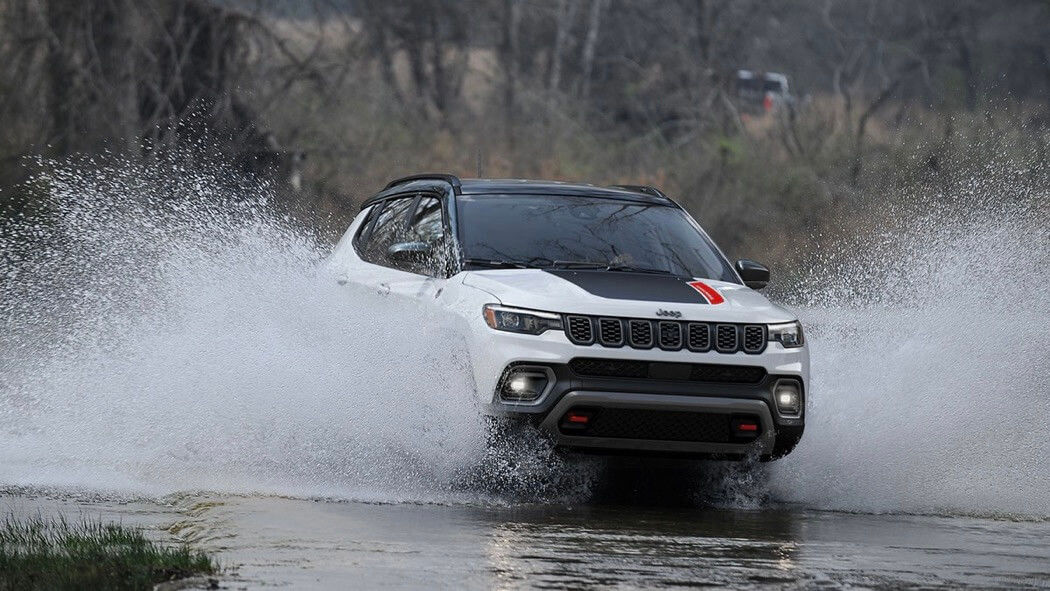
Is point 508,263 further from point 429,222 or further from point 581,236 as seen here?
point 429,222

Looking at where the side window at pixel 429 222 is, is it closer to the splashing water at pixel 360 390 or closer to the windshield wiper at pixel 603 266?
the splashing water at pixel 360 390

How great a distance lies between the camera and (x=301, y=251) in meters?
12.0

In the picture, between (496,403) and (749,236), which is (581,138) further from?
(496,403)

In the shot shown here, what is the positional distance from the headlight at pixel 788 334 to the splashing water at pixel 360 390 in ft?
2.35

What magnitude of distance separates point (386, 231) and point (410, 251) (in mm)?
1210

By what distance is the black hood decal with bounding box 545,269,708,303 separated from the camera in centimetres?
866

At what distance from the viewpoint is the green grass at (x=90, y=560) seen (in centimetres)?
580

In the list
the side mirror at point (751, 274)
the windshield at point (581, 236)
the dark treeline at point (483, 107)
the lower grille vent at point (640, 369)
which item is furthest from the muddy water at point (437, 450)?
the dark treeline at point (483, 107)

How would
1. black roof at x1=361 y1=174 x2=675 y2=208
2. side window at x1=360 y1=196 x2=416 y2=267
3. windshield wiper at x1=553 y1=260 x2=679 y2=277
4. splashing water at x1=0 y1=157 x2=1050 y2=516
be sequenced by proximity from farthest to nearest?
side window at x1=360 y1=196 x2=416 y2=267
black roof at x1=361 y1=174 x2=675 y2=208
windshield wiper at x1=553 y1=260 x2=679 y2=277
splashing water at x1=0 y1=157 x2=1050 y2=516

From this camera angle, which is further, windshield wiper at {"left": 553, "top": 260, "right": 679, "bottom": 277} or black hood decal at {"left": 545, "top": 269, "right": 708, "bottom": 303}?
windshield wiper at {"left": 553, "top": 260, "right": 679, "bottom": 277}

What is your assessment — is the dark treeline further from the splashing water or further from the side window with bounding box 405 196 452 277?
the side window with bounding box 405 196 452 277

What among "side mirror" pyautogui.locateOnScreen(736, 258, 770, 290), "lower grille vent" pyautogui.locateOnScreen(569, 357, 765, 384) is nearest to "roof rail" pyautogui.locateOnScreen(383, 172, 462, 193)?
"side mirror" pyautogui.locateOnScreen(736, 258, 770, 290)

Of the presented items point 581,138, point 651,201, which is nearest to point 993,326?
point 651,201

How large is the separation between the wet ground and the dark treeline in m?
13.9
